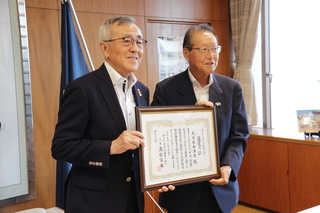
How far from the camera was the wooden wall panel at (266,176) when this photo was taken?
11.6 feet

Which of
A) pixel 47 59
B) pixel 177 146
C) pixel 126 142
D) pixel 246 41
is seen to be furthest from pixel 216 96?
pixel 246 41

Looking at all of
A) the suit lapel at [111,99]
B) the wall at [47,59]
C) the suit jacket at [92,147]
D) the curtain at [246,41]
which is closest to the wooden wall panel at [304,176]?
the curtain at [246,41]

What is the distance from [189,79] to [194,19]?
97.6 inches

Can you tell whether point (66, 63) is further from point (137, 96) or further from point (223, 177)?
point (223, 177)

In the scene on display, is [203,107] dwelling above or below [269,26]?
below

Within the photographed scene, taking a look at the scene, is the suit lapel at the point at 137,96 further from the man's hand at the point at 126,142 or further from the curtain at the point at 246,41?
the curtain at the point at 246,41

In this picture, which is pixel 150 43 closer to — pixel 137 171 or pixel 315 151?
pixel 315 151

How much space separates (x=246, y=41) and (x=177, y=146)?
2955 mm

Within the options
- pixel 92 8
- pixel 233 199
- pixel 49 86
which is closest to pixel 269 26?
pixel 92 8

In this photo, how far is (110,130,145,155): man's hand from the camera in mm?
1431

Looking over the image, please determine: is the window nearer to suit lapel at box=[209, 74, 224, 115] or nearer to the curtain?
the curtain

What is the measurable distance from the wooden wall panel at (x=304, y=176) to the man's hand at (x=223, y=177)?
1830 mm

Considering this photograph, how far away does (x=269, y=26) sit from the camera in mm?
4215

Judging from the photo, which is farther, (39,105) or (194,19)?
(194,19)
